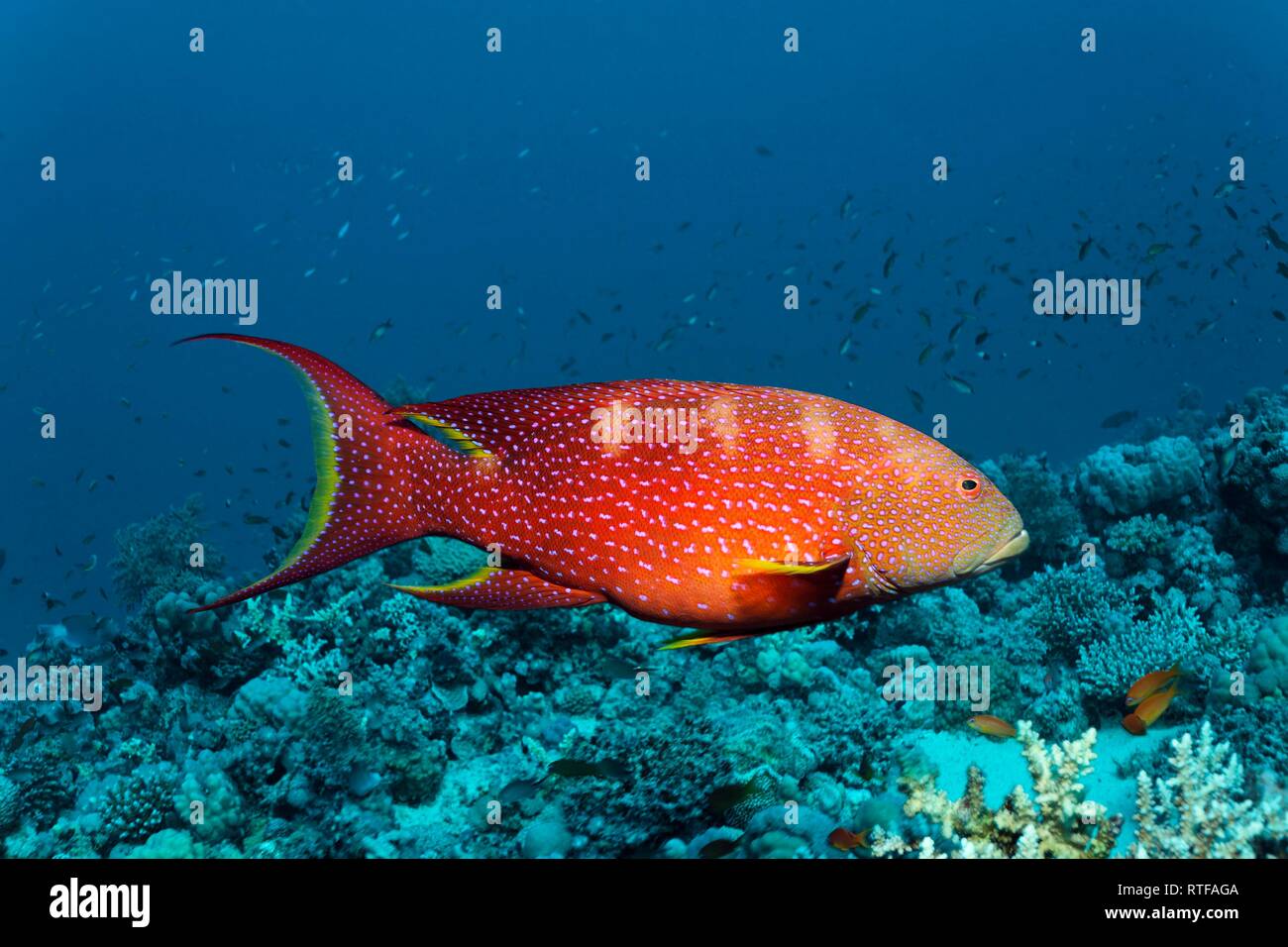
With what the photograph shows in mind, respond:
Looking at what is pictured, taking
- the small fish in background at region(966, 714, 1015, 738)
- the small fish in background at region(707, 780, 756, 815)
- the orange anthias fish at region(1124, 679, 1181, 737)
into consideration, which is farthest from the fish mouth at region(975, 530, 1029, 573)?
the orange anthias fish at region(1124, 679, 1181, 737)

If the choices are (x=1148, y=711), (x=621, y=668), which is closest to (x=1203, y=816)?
(x=1148, y=711)

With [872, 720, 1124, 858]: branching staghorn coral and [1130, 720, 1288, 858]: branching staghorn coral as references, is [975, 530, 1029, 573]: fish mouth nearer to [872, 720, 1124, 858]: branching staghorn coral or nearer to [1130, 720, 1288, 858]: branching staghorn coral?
[872, 720, 1124, 858]: branching staghorn coral

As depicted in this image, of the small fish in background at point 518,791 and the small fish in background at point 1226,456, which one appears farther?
the small fish in background at point 1226,456

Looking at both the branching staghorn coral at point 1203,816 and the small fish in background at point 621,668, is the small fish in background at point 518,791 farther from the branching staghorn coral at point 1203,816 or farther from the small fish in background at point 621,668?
the branching staghorn coral at point 1203,816

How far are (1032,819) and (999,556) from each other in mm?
2239

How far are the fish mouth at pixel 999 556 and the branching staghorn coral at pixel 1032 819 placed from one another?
1.86 m

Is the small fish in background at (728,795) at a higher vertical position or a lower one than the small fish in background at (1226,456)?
lower

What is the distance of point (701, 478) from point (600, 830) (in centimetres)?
286

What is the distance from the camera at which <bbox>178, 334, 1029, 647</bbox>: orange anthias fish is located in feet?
7.89

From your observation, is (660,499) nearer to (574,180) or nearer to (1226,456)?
(1226,456)

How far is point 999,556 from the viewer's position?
237 centimetres

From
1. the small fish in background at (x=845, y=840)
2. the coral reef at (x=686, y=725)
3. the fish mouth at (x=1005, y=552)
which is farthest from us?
the coral reef at (x=686, y=725)

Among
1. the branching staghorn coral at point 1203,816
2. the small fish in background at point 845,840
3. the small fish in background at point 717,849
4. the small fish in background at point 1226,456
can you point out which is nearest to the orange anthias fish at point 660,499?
the small fish in background at point 717,849

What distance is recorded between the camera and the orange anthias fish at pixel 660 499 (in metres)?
2.40
